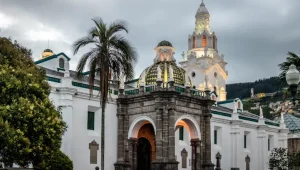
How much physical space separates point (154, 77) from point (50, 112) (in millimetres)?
15001

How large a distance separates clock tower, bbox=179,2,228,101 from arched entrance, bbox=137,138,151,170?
39.2 metres

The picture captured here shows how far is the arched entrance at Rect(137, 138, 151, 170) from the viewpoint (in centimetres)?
3959

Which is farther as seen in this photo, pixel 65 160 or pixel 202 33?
pixel 202 33

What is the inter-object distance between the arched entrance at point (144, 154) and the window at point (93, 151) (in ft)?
13.1

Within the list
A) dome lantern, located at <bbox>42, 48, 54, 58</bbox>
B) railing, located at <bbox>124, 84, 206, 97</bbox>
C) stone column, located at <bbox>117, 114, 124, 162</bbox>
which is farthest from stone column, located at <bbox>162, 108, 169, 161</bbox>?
dome lantern, located at <bbox>42, 48, 54, 58</bbox>

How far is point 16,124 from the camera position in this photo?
22.3 m

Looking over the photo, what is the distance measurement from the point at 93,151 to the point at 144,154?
5.11 m

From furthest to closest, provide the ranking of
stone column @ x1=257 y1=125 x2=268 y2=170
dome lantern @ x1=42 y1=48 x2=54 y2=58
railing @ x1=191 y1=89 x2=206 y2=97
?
stone column @ x1=257 y1=125 x2=268 y2=170 < dome lantern @ x1=42 y1=48 x2=54 y2=58 < railing @ x1=191 y1=89 x2=206 y2=97

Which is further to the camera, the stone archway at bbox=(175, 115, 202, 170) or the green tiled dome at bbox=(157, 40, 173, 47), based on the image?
the green tiled dome at bbox=(157, 40, 173, 47)

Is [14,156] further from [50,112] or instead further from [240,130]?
[240,130]

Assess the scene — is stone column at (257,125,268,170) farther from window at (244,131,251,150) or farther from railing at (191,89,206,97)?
railing at (191,89,206,97)

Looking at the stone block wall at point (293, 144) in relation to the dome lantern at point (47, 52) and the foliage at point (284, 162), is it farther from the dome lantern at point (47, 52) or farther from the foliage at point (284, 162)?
the dome lantern at point (47, 52)

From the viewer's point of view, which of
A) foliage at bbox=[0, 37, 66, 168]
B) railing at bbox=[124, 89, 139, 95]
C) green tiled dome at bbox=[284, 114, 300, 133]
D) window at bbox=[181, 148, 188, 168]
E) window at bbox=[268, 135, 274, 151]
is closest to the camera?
foliage at bbox=[0, 37, 66, 168]

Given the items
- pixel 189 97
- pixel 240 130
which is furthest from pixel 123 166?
pixel 240 130
